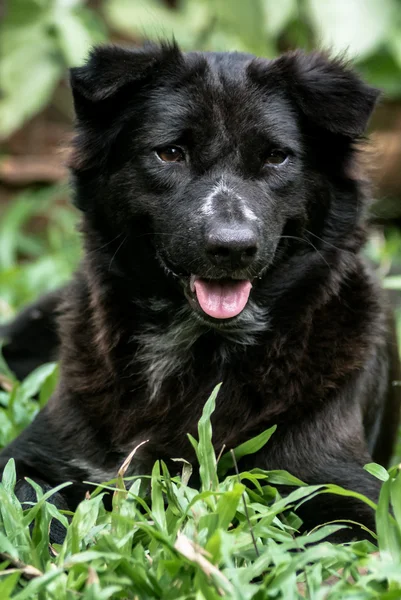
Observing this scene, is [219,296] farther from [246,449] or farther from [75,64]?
[75,64]

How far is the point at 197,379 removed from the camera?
3699 mm

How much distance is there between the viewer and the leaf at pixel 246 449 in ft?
10.5

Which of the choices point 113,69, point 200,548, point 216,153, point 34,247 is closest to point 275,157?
point 216,153

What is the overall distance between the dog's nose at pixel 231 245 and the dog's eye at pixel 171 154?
0.43 metres

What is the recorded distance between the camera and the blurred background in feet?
20.6

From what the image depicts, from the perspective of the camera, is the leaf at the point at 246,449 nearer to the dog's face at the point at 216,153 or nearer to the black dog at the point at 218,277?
the black dog at the point at 218,277

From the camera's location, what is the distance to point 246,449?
3283 millimetres

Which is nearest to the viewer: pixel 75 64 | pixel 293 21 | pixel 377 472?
pixel 377 472

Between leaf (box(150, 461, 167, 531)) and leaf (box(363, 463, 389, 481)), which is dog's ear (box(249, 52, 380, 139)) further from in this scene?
leaf (box(150, 461, 167, 531))

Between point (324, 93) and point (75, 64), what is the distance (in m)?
3.53

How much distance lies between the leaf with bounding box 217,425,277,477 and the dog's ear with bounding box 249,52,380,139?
1190 mm

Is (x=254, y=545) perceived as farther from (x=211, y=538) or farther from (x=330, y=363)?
(x=330, y=363)

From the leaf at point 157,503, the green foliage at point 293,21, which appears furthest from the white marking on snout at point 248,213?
the green foliage at point 293,21

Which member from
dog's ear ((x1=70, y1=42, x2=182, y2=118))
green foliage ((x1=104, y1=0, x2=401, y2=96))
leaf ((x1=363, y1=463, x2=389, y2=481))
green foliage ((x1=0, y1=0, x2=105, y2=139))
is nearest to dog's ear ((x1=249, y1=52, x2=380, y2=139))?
dog's ear ((x1=70, y1=42, x2=182, y2=118))
